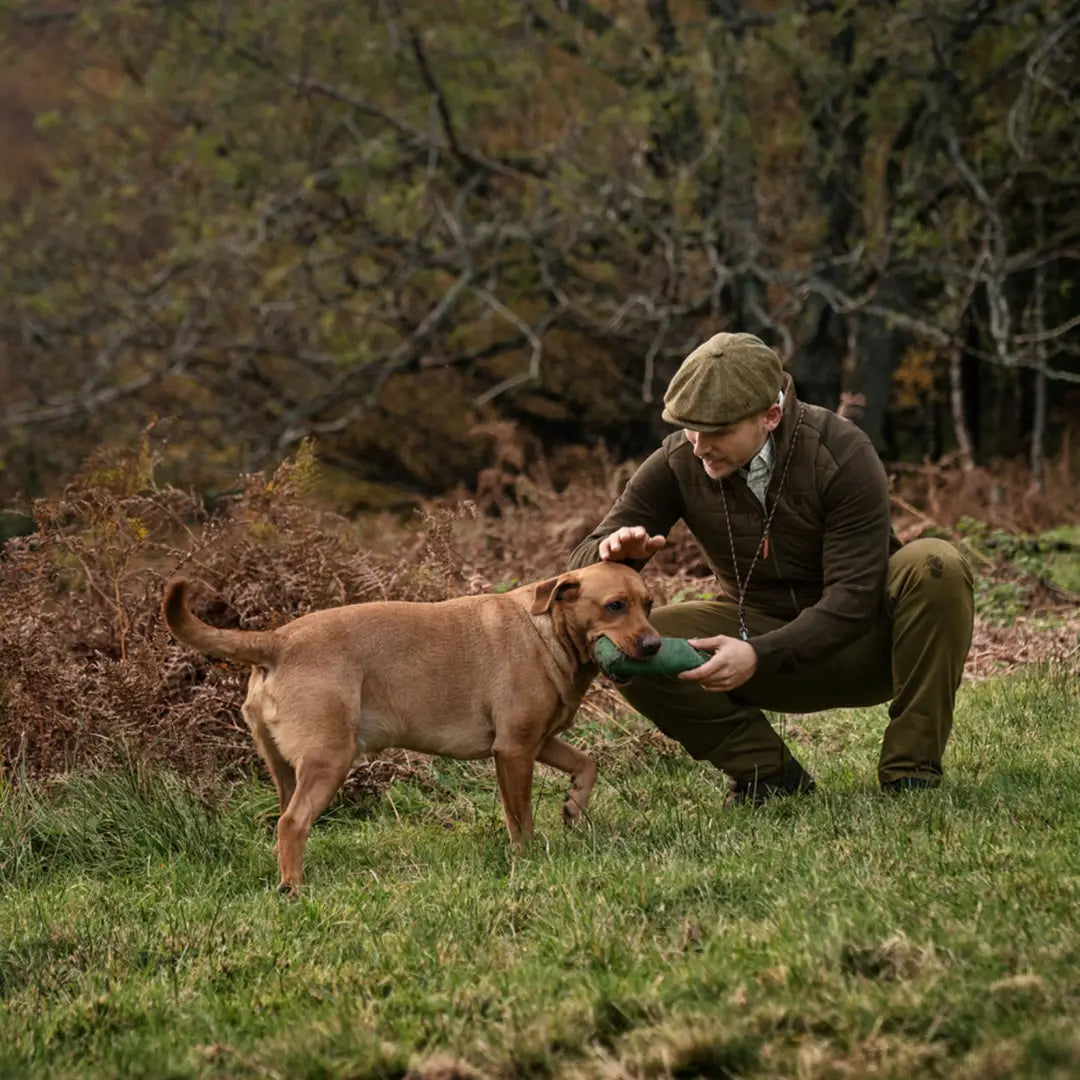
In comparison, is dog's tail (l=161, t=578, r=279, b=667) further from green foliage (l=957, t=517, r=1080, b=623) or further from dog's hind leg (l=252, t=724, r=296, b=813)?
green foliage (l=957, t=517, r=1080, b=623)

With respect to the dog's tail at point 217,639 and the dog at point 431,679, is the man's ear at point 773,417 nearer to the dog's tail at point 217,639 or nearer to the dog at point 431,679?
the dog at point 431,679

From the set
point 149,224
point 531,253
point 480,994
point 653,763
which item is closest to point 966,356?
point 531,253

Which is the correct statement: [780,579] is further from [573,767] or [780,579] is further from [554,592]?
[573,767]

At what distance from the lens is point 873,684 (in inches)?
236

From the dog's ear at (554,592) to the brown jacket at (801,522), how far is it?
40 cm

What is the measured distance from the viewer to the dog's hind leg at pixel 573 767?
231 inches

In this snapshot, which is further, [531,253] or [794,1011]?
[531,253]

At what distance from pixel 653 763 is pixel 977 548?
6050mm

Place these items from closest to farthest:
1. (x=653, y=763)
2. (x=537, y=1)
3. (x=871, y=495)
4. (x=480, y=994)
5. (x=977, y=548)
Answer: (x=480, y=994) → (x=871, y=495) → (x=653, y=763) → (x=977, y=548) → (x=537, y=1)

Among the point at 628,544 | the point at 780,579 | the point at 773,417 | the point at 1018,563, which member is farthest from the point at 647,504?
the point at 1018,563

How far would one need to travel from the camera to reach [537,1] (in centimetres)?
1584

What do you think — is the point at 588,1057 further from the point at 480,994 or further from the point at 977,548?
the point at 977,548

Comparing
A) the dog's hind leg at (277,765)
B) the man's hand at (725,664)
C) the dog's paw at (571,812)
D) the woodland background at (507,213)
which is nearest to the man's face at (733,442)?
the man's hand at (725,664)

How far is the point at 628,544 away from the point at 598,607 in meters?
0.29
